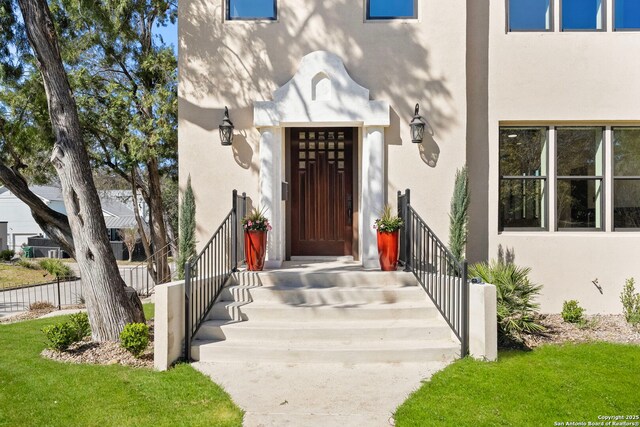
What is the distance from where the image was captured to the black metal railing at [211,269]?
450cm

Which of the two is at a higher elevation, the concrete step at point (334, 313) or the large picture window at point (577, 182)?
the large picture window at point (577, 182)

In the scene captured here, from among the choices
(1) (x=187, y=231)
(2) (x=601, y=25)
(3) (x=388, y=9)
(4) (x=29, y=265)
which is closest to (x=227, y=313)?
(1) (x=187, y=231)

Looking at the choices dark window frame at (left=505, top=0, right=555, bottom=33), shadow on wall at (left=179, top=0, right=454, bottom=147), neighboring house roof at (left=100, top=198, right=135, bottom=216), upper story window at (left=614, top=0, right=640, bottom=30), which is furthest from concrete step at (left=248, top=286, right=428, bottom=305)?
neighboring house roof at (left=100, top=198, right=135, bottom=216)

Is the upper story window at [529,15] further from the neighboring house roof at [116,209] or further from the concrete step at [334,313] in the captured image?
the neighboring house roof at [116,209]

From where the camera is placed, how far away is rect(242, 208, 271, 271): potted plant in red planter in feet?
18.9

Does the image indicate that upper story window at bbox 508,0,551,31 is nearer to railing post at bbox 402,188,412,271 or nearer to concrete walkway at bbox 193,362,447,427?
railing post at bbox 402,188,412,271

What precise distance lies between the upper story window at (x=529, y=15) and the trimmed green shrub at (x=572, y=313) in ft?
14.8

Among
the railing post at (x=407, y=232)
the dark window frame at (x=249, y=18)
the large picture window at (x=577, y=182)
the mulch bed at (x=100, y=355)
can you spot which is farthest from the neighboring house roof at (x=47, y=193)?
the large picture window at (x=577, y=182)

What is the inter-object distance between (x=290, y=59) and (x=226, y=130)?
5.18ft

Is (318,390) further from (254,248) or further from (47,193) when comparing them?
(47,193)

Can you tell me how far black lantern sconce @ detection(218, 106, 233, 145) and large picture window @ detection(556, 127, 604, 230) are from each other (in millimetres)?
5447

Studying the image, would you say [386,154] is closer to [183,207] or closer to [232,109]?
[232,109]

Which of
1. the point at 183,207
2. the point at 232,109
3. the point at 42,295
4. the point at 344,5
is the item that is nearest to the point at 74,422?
the point at 183,207

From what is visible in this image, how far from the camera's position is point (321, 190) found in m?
6.95
